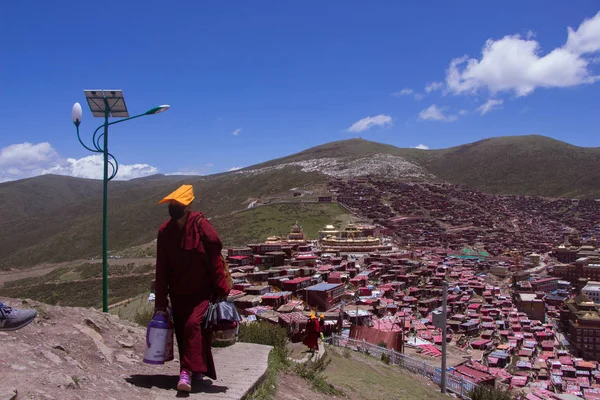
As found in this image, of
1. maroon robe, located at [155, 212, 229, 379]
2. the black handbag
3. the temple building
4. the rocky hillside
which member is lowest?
the temple building

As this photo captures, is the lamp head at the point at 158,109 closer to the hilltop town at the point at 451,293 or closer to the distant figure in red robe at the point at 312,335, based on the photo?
the distant figure in red robe at the point at 312,335

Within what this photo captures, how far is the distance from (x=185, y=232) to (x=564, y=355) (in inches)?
852

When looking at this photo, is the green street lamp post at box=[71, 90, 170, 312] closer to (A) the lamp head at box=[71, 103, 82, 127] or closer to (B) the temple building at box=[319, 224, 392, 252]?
(A) the lamp head at box=[71, 103, 82, 127]

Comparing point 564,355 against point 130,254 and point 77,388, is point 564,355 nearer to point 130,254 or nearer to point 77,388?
point 77,388

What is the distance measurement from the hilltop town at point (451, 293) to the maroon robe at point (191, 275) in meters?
6.54

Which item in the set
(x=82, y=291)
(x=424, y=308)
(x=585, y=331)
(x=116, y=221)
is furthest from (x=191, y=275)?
(x=116, y=221)

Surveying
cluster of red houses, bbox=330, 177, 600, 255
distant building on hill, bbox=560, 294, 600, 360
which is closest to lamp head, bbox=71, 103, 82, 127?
distant building on hill, bbox=560, 294, 600, 360

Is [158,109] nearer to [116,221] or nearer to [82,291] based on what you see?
[82,291]

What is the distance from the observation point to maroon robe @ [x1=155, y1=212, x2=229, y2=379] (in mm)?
3500

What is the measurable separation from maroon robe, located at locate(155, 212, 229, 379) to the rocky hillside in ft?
1.04

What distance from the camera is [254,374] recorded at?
13.2 feet

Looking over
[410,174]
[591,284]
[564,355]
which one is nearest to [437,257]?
[591,284]

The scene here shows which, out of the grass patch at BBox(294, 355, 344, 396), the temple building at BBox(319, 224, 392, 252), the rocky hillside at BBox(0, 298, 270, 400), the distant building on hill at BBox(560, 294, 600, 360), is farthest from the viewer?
the temple building at BBox(319, 224, 392, 252)

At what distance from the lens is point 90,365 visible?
147 inches
